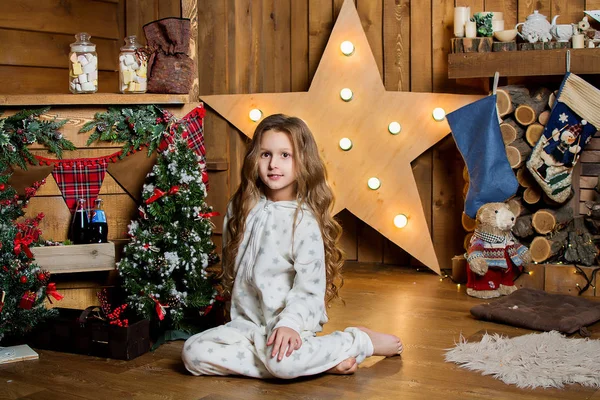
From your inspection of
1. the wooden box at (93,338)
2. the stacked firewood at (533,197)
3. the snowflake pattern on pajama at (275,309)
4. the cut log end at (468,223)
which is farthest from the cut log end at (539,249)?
the wooden box at (93,338)

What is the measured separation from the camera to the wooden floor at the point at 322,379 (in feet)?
8.00

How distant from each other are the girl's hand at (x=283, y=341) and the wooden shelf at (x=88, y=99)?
53.1 inches

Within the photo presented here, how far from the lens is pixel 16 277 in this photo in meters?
2.96

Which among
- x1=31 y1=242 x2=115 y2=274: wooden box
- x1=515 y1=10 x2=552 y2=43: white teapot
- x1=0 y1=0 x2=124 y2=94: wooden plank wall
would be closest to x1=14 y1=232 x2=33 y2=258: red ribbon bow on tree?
x1=31 y1=242 x2=115 y2=274: wooden box

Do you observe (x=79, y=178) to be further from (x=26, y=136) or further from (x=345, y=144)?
(x=345, y=144)

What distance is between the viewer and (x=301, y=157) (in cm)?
Result: 275

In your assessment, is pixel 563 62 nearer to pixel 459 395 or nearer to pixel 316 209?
pixel 316 209

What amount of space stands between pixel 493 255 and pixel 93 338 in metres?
1.96

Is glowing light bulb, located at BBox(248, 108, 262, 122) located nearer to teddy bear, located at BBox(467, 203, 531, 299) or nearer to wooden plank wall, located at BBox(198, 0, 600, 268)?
wooden plank wall, located at BBox(198, 0, 600, 268)

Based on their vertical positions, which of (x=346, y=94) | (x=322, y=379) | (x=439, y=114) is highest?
(x=346, y=94)

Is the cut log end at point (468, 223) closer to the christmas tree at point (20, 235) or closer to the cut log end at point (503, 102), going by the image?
the cut log end at point (503, 102)

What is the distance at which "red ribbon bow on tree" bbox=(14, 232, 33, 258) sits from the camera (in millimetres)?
2980

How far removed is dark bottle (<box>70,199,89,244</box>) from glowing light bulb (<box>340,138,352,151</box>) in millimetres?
1605

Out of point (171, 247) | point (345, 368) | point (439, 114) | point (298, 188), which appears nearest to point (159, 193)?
point (171, 247)
